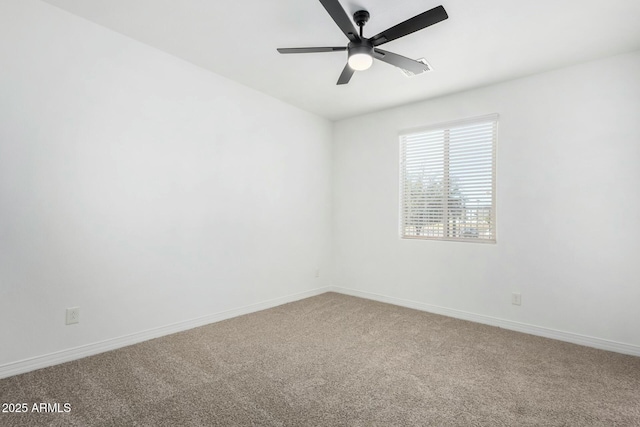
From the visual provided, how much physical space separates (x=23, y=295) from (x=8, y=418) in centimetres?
82

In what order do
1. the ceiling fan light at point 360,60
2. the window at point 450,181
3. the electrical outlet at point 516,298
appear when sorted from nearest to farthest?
1. the ceiling fan light at point 360,60
2. the electrical outlet at point 516,298
3. the window at point 450,181

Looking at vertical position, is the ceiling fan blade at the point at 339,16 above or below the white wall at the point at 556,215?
above

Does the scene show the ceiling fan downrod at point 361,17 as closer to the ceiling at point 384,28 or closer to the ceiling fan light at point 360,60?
the ceiling at point 384,28

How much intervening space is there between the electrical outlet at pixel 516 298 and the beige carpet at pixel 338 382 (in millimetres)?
326

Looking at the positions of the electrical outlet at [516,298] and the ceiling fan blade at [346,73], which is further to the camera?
the electrical outlet at [516,298]

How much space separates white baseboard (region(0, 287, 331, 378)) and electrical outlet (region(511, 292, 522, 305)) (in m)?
2.67

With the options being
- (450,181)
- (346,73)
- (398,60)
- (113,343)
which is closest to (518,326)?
(450,181)

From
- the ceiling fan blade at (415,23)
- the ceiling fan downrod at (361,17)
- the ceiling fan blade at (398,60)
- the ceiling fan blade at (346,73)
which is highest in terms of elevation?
the ceiling fan downrod at (361,17)

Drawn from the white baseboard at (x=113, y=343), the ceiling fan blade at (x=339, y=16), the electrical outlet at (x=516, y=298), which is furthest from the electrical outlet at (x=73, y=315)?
the electrical outlet at (x=516, y=298)

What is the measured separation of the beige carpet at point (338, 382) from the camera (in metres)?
1.75

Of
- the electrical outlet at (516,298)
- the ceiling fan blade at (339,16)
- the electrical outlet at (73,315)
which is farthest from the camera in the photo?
the electrical outlet at (516,298)

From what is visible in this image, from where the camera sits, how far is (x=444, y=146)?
3.79m

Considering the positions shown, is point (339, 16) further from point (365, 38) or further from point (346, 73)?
point (346, 73)

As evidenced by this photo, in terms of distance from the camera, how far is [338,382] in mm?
2119
